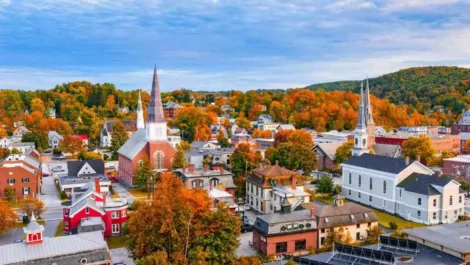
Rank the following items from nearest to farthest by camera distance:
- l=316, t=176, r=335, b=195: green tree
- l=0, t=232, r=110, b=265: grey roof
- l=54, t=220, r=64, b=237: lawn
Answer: l=0, t=232, r=110, b=265: grey roof, l=54, t=220, r=64, b=237: lawn, l=316, t=176, r=335, b=195: green tree

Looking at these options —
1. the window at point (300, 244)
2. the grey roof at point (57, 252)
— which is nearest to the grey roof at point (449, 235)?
the window at point (300, 244)

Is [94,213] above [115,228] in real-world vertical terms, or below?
above

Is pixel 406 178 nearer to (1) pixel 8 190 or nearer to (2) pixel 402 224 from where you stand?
(2) pixel 402 224

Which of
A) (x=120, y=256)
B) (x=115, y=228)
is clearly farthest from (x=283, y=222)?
(x=115, y=228)

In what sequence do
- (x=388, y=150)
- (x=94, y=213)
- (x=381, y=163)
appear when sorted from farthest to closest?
(x=388, y=150) → (x=381, y=163) → (x=94, y=213)

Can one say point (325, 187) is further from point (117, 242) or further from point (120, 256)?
point (120, 256)

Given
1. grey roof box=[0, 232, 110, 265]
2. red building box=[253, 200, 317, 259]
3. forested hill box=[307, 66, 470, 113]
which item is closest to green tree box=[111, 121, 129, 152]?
red building box=[253, 200, 317, 259]

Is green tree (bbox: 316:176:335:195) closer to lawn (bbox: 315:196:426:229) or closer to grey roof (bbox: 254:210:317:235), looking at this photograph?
lawn (bbox: 315:196:426:229)
